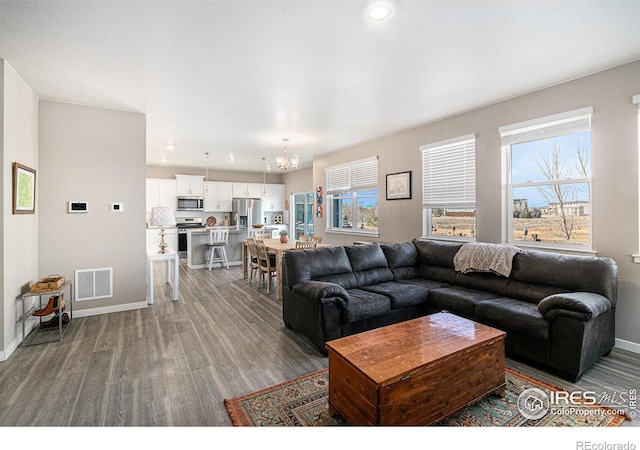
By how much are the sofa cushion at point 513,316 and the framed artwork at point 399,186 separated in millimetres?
2574

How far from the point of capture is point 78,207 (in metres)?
4.02

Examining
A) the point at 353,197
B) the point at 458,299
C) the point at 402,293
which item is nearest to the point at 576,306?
the point at 458,299

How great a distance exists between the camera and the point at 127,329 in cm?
364

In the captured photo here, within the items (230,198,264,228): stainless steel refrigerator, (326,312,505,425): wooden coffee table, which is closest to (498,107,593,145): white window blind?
(326,312,505,425): wooden coffee table

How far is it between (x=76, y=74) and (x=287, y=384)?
361cm

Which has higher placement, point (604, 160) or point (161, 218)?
point (604, 160)

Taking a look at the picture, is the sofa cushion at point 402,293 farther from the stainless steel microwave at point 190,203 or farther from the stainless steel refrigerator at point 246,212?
the stainless steel microwave at point 190,203

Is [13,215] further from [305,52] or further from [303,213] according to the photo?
[303,213]

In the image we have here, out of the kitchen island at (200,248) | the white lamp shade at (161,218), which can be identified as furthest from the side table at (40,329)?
the kitchen island at (200,248)

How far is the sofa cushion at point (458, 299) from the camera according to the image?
125 inches

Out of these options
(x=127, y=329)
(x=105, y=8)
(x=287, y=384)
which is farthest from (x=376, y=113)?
(x=127, y=329)

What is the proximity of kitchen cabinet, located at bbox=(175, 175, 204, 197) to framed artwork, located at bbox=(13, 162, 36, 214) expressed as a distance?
5485 millimetres

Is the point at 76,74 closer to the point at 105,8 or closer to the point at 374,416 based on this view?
the point at 105,8

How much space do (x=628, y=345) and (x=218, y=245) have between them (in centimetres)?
701
